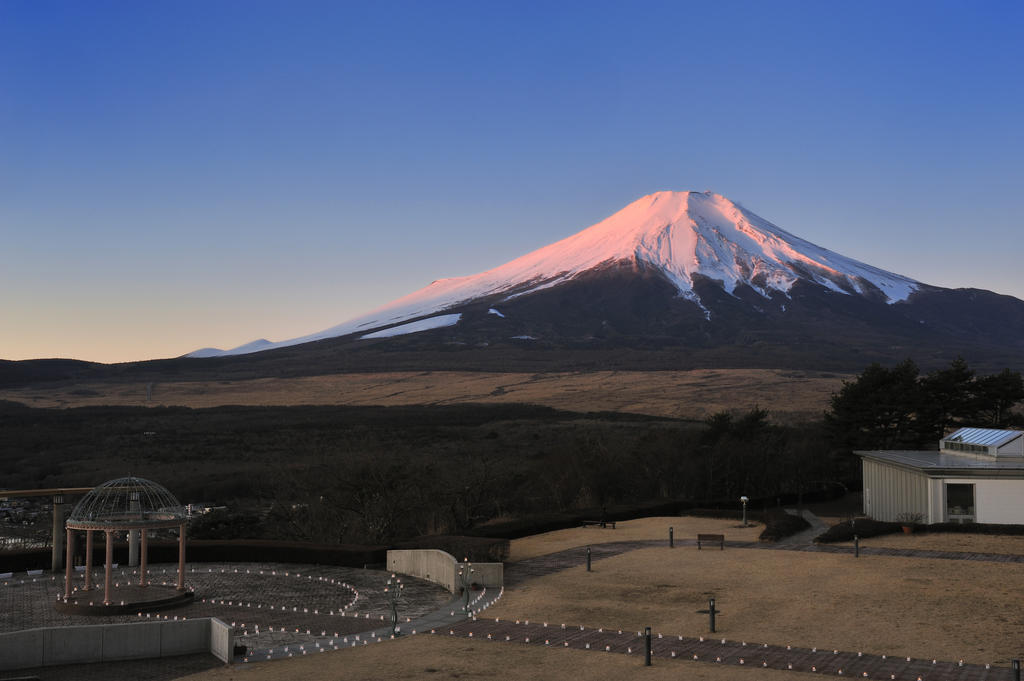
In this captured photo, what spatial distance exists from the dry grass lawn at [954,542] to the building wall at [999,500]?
1818 millimetres

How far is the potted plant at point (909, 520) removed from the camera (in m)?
28.4

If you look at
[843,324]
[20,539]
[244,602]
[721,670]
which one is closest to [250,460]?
[20,539]

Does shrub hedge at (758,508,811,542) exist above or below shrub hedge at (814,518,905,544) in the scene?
below

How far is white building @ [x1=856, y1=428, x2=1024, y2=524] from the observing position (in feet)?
94.7

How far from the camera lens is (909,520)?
1217 inches

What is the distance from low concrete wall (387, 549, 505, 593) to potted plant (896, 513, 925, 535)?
1266 centimetres

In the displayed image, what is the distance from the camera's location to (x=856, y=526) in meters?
28.1

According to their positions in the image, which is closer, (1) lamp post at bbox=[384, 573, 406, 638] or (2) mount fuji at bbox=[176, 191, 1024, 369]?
(1) lamp post at bbox=[384, 573, 406, 638]

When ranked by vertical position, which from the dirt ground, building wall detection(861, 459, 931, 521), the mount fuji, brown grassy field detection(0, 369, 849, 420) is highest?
the mount fuji

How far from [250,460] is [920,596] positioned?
46.5 m

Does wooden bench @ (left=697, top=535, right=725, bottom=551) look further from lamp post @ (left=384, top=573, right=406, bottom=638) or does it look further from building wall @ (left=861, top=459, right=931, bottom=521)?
lamp post @ (left=384, top=573, right=406, bottom=638)

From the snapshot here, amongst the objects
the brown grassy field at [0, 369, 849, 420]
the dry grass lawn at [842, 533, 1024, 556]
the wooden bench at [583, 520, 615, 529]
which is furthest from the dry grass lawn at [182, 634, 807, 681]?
the brown grassy field at [0, 369, 849, 420]

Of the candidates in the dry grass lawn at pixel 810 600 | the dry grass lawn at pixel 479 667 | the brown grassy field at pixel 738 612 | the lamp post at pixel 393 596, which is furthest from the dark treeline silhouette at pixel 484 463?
the dry grass lawn at pixel 479 667

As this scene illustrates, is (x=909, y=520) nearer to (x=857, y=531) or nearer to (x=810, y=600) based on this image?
(x=857, y=531)
